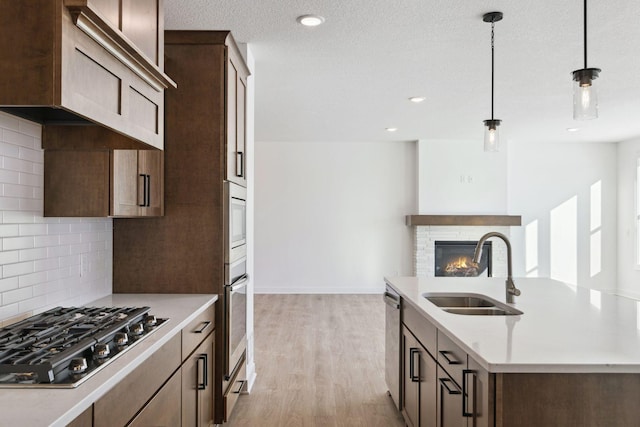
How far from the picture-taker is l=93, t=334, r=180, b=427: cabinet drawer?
4.50 feet

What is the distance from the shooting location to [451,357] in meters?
1.93

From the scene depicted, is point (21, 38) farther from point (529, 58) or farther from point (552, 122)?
point (552, 122)

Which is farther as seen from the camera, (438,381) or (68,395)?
(438,381)

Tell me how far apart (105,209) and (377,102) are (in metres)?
3.68

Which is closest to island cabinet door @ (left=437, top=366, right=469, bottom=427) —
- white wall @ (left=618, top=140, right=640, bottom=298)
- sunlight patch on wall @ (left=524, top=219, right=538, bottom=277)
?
sunlight patch on wall @ (left=524, top=219, right=538, bottom=277)

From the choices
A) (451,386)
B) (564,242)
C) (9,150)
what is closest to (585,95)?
(451,386)

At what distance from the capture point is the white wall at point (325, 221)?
8.24 meters

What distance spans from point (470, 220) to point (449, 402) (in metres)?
6.16

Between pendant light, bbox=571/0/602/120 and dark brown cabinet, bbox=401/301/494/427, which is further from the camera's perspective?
pendant light, bbox=571/0/602/120

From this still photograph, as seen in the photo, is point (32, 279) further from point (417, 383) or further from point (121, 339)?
point (417, 383)

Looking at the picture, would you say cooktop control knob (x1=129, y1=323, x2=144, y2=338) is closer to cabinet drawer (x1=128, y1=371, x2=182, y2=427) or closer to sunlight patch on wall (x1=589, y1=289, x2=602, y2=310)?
cabinet drawer (x1=128, y1=371, x2=182, y2=427)

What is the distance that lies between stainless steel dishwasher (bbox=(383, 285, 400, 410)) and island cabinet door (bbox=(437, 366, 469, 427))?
0.98 m

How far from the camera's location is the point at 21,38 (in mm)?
1341

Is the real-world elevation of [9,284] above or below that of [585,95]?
below
